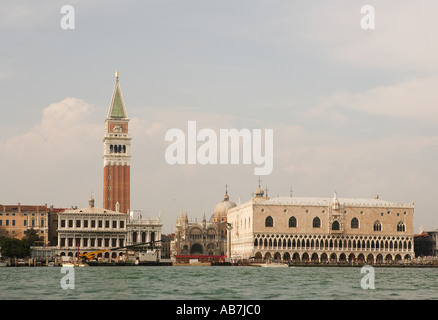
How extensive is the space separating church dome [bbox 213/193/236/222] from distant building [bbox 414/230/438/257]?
35.9m

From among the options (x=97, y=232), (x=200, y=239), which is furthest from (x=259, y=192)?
(x=97, y=232)

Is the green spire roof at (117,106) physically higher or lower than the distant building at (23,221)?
higher

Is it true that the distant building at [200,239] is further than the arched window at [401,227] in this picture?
Yes

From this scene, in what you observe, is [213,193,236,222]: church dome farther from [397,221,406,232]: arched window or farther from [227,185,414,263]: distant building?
[397,221,406,232]: arched window

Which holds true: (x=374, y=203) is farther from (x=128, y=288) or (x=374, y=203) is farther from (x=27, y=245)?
(x=128, y=288)

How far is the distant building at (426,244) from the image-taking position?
118688 mm

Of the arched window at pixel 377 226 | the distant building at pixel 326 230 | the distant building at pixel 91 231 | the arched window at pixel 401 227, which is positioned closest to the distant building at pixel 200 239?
the distant building at pixel 326 230

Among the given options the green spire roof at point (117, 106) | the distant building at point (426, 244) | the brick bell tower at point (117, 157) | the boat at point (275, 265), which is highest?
the green spire roof at point (117, 106)

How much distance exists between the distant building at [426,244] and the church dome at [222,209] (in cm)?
3587

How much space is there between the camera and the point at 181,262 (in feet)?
345

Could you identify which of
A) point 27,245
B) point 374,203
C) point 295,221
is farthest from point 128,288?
point 374,203

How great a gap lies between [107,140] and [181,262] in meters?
25.9

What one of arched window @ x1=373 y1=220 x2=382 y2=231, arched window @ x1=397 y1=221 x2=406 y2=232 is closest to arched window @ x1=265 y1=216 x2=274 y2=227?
arched window @ x1=373 y1=220 x2=382 y2=231

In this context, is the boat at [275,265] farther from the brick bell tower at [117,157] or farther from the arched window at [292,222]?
the brick bell tower at [117,157]
